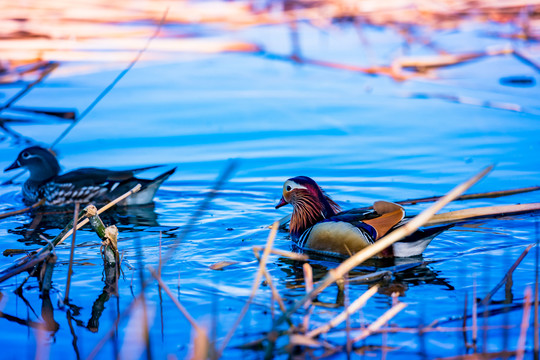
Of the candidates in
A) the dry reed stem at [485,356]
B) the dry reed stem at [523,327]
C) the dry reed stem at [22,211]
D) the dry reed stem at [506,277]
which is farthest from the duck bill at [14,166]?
the dry reed stem at [523,327]

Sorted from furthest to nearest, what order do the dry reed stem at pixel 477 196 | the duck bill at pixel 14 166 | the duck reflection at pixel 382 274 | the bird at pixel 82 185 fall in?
the duck bill at pixel 14 166, the bird at pixel 82 185, the dry reed stem at pixel 477 196, the duck reflection at pixel 382 274

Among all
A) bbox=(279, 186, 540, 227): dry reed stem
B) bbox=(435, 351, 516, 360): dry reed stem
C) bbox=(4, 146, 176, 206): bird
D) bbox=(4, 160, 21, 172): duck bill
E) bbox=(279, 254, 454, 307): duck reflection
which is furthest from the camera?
bbox=(4, 160, 21, 172): duck bill

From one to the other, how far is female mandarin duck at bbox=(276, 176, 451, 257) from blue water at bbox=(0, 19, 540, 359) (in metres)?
0.22

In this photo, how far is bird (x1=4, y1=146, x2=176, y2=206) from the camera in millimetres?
7492

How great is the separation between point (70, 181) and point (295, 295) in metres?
3.72

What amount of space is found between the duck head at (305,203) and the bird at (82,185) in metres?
1.53

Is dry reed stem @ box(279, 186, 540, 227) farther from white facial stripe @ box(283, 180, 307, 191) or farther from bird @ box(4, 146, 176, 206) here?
bird @ box(4, 146, 176, 206)

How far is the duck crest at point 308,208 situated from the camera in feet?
20.9

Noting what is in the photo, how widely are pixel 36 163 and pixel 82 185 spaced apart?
0.77 m

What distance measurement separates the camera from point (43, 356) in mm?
3854

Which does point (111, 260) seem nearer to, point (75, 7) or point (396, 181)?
point (396, 181)

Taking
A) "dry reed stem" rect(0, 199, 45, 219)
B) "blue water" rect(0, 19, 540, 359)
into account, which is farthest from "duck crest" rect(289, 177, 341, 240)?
"dry reed stem" rect(0, 199, 45, 219)

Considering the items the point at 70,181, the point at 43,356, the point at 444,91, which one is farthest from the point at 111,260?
the point at 444,91

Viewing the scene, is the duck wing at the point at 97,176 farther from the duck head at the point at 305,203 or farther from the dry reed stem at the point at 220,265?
the dry reed stem at the point at 220,265
